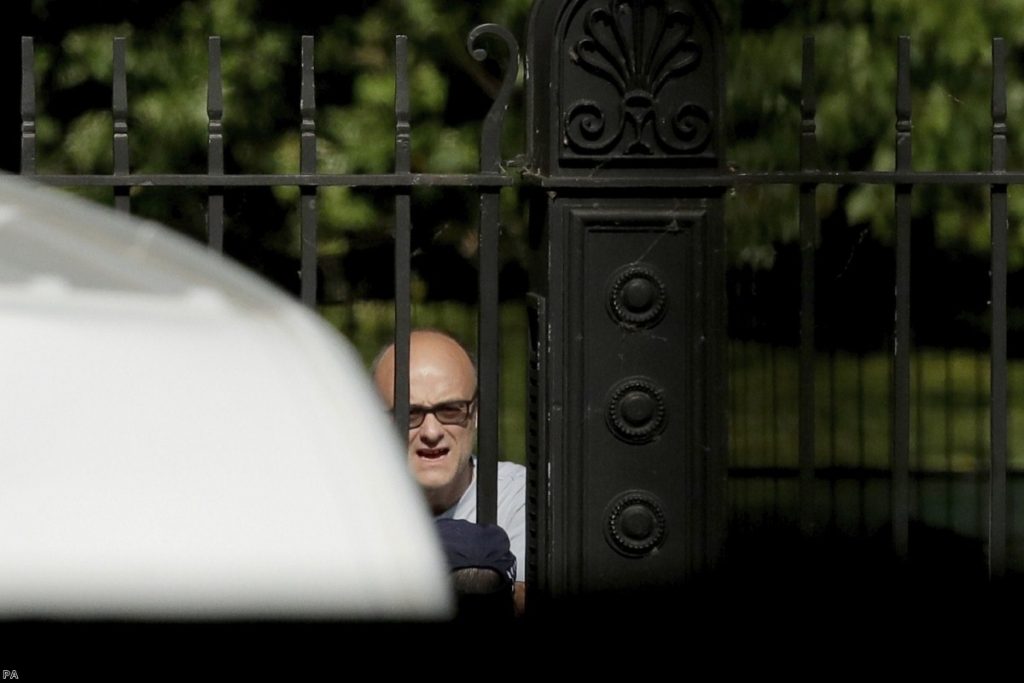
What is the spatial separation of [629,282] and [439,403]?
4.27 feet

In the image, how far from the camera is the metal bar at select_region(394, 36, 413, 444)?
3.16m

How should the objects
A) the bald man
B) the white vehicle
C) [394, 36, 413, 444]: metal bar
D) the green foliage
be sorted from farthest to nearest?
1. the green foliage
2. the bald man
3. [394, 36, 413, 444]: metal bar
4. the white vehicle

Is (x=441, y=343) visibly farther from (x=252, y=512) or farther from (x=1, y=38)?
(x=1, y=38)

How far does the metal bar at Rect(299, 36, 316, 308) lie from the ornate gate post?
0.40 meters

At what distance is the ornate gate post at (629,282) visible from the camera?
306 centimetres

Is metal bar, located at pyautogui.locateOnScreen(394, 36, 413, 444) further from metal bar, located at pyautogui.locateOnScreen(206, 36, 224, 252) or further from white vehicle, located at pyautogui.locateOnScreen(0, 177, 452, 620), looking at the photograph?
white vehicle, located at pyautogui.locateOnScreen(0, 177, 452, 620)

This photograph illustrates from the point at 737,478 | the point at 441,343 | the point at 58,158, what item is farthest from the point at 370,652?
the point at 58,158

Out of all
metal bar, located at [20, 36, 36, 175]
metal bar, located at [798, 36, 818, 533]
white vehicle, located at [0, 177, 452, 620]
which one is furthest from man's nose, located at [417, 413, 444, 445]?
white vehicle, located at [0, 177, 452, 620]

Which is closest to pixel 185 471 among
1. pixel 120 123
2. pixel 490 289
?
pixel 490 289

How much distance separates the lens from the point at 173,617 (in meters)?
0.62

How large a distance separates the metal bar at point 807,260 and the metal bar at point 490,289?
1.72 ft

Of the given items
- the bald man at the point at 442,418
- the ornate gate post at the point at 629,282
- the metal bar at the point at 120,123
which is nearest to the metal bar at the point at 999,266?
the ornate gate post at the point at 629,282

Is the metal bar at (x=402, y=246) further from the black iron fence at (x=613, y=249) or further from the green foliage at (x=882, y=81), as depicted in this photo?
the green foliage at (x=882, y=81)

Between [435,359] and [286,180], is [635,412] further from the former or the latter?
[435,359]
